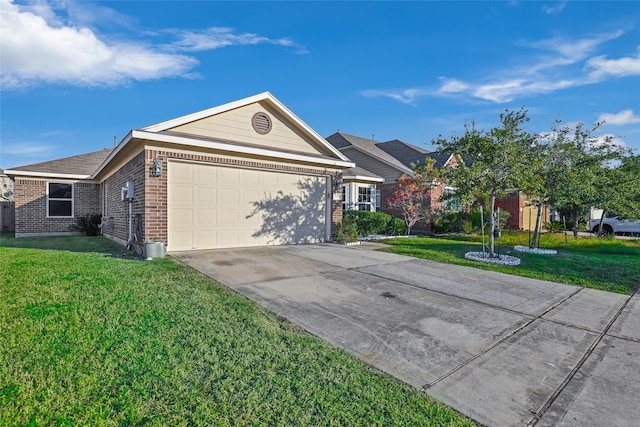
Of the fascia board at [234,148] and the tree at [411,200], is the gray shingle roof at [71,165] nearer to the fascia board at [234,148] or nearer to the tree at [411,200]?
the fascia board at [234,148]

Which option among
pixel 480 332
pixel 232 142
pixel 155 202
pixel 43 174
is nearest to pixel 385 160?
pixel 232 142

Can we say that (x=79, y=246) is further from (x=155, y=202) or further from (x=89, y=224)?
(x=89, y=224)

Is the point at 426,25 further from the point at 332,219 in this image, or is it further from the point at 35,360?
the point at 35,360

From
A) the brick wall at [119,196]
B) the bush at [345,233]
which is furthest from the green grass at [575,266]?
the brick wall at [119,196]

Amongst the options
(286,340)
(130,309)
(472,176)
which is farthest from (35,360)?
(472,176)

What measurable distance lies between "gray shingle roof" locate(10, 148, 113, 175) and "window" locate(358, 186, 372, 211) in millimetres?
13273

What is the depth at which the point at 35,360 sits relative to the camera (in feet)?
8.52

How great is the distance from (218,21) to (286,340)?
31.5 feet

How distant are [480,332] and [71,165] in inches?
727

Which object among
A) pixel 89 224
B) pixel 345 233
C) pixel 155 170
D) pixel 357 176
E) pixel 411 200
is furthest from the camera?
pixel 357 176

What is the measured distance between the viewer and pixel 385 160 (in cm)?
1856

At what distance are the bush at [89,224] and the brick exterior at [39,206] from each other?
442 mm

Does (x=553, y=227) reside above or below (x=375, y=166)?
below

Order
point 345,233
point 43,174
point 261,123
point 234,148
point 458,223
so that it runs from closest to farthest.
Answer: point 234,148 < point 261,123 < point 345,233 < point 43,174 < point 458,223
